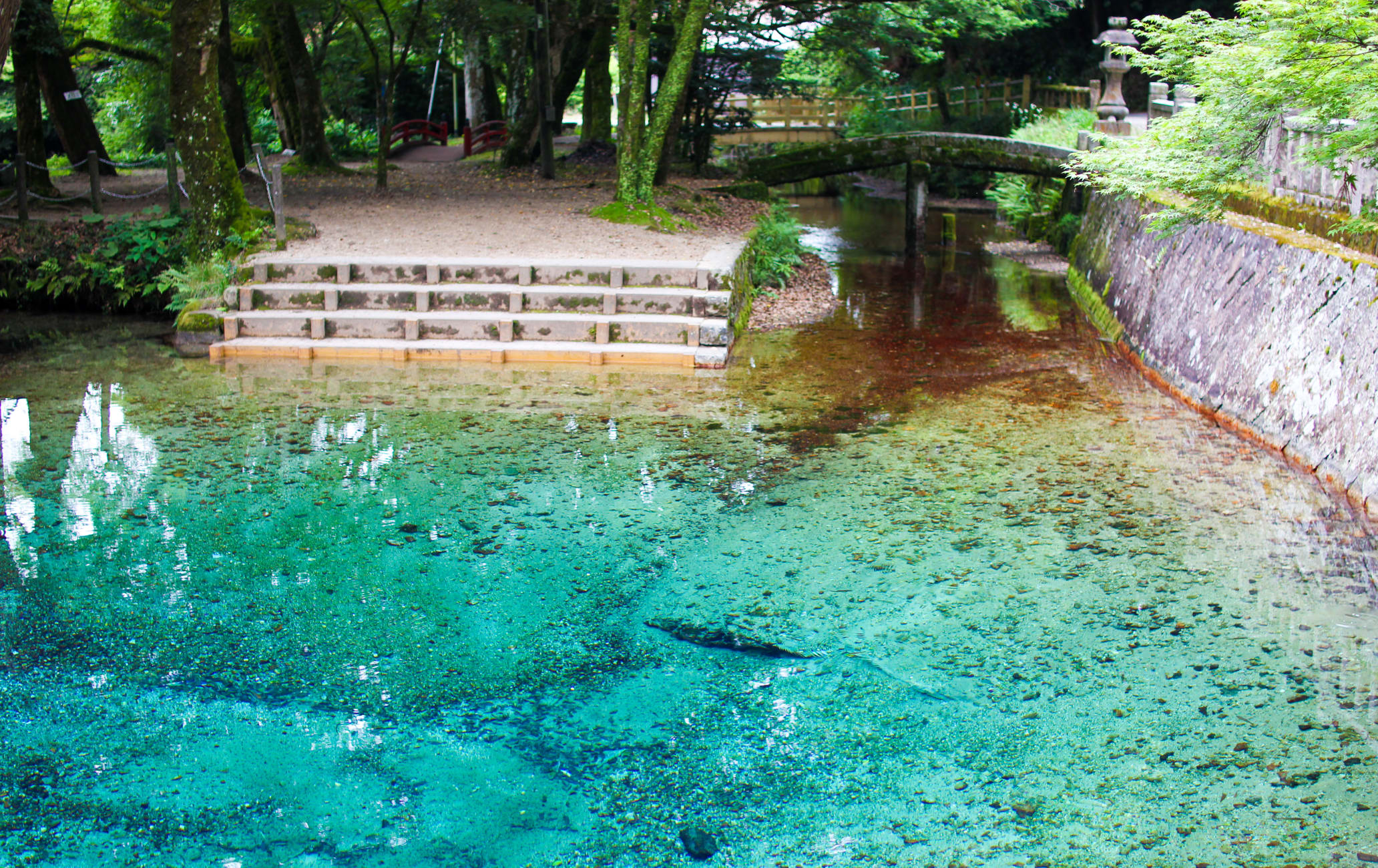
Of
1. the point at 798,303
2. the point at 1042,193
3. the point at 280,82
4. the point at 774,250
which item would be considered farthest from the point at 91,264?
the point at 1042,193

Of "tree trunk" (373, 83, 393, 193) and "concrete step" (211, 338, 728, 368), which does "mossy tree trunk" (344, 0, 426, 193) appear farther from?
"concrete step" (211, 338, 728, 368)

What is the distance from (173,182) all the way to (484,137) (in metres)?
13.0

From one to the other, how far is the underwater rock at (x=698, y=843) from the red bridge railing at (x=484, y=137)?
2375 cm

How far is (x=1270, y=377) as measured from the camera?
8.12 m

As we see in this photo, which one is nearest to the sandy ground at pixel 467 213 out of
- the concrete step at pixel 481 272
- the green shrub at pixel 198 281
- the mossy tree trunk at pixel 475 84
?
the concrete step at pixel 481 272

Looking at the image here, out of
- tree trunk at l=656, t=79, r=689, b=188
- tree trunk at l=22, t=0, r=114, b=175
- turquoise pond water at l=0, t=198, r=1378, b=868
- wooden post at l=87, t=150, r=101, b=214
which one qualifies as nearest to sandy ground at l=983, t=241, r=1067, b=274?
tree trunk at l=656, t=79, r=689, b=188

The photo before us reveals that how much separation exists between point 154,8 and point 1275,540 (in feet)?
71.2

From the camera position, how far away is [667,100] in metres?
15.2

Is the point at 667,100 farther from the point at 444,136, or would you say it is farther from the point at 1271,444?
the point at 444,136

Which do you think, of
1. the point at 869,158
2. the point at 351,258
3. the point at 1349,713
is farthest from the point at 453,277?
the point at 869,158

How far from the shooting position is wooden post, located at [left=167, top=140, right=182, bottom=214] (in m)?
14.0

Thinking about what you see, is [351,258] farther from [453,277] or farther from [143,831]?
[143,831]

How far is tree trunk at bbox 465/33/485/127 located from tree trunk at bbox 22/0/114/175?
970 centimetres

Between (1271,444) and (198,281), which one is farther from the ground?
(198,281)
